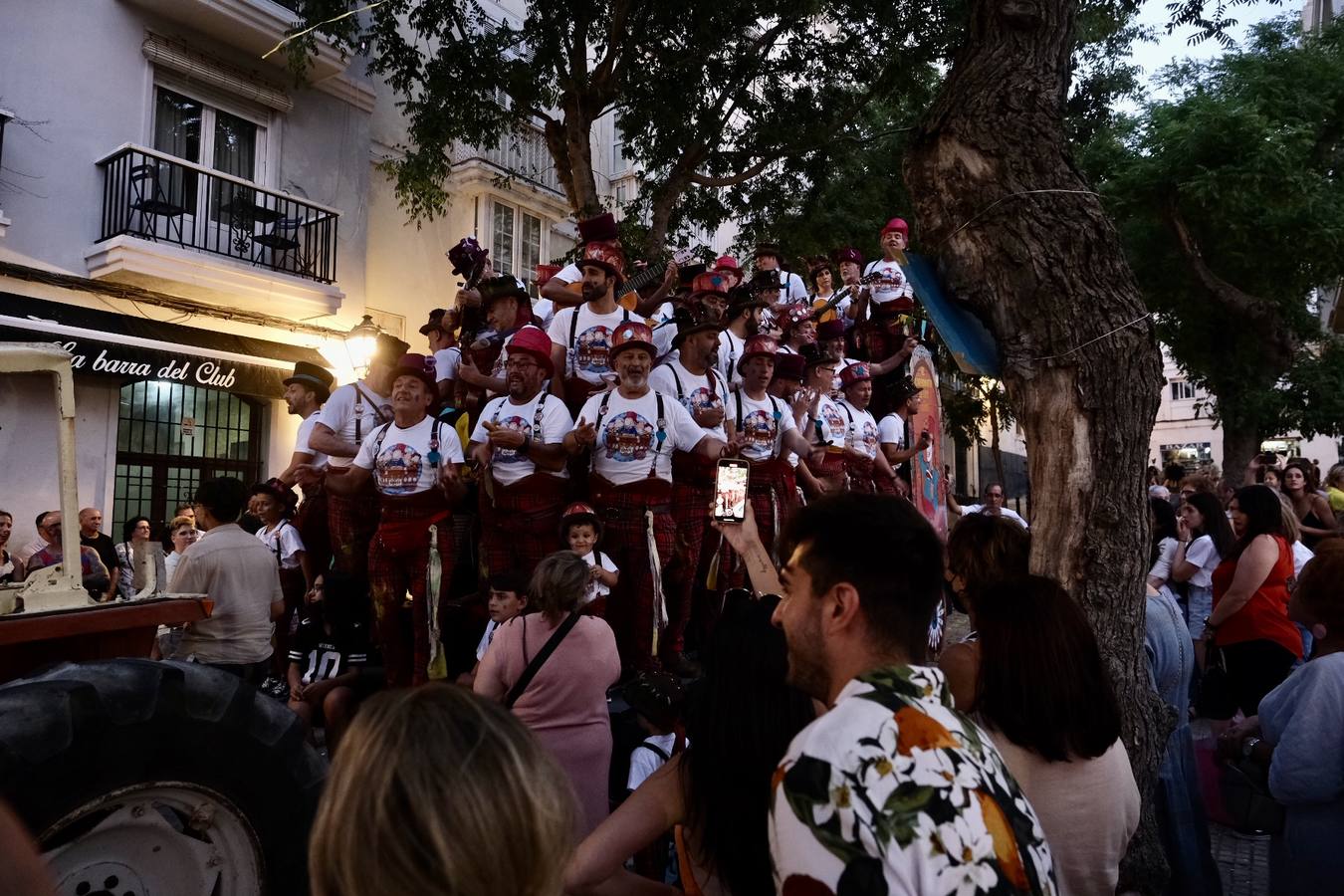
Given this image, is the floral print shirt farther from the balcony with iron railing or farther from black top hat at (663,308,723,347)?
the balcony with iron railing

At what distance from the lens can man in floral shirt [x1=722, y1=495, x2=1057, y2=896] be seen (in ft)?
4.80

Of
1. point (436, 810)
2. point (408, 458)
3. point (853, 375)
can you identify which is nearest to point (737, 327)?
point (853, 375)

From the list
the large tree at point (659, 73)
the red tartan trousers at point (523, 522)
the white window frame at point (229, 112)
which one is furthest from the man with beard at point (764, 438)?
the white window frame at point (229, 112)

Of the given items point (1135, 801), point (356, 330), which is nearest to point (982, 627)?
point (1135, 801)

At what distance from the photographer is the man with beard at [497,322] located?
7.77 metres

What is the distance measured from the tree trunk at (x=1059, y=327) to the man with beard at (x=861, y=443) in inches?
211

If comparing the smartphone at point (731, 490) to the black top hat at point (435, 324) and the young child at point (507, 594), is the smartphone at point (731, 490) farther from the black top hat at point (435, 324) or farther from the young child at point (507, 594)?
the black top hat at point (435, 324)

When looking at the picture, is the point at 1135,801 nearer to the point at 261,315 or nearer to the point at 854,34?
the point at 854,34

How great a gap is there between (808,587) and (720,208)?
13262 millimetres

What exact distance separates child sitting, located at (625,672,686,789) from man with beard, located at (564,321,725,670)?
86.4 inches

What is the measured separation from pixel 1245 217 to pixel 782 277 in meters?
10.3

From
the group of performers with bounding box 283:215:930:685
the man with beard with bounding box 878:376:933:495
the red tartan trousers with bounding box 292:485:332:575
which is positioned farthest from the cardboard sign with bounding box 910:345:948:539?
the red tartan trousers with bounding box 292:485:332:575

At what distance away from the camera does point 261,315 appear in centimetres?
1443

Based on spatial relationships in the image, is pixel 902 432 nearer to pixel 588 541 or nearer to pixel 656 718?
pixel 588 541
